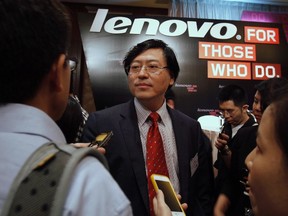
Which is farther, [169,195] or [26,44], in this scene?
[169,195]

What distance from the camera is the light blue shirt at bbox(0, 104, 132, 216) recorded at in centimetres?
52

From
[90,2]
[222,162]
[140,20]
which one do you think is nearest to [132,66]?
[222,162]

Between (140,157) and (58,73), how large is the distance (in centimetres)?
103

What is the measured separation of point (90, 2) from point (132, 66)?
3.06m

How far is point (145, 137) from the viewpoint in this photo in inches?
69.2

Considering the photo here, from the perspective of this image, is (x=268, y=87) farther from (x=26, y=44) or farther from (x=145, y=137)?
(x=26, y=44)

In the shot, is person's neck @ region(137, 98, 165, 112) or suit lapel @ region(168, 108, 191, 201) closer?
suit lapel @ region(168, 108, 191, 201)

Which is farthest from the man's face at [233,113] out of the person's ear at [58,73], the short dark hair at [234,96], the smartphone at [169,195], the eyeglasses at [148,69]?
the person's ear at [58,73]

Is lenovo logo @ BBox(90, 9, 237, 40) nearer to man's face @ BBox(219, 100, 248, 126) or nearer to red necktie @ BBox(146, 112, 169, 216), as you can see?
man's face @ BBox(219, 100, 248, 126)

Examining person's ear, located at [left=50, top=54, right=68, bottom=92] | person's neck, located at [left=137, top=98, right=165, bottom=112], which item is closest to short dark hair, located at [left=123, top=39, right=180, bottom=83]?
person's neck, located at [left=137, top=98, right=165, bottom=112]

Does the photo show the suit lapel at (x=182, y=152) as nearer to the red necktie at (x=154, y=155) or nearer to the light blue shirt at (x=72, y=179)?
the red necktie at (x=154, y=155)

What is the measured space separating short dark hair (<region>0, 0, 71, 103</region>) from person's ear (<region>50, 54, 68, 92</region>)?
0.01m

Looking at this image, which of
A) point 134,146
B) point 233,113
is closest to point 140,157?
point 134,146

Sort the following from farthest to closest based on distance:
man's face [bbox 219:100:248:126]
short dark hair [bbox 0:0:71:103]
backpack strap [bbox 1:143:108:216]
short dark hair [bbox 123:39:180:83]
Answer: man's face [bbox 219:100:248:126] → short dark hair [bbox 123:39:180:83] → short dark hair [bbox 0:0:71:103] → backpack strap [bbox 1:143:108:216]
